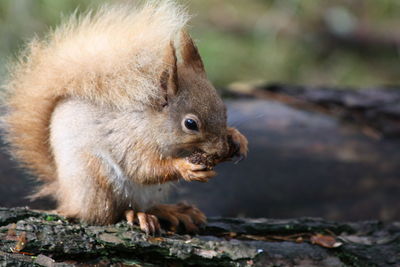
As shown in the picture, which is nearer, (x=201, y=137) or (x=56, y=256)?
(x=56, y=256)

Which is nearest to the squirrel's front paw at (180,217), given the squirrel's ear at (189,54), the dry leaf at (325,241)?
the dry leaf at (325,241)

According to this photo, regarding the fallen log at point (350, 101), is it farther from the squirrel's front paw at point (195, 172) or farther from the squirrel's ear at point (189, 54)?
the squirrel's front paw at point (195, 172)

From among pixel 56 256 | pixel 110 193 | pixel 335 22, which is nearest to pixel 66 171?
pixel 110 193

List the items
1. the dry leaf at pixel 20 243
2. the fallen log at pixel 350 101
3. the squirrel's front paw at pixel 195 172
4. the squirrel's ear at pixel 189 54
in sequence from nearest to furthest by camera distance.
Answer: the dry leaf at pixel 20 243 < the squirrel's front paw at pixel 195 172 < the squirrel's ear at pixel 189 54 < the fallen log at pixel 350 101

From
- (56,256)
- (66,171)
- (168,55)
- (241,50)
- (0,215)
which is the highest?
(241,50)

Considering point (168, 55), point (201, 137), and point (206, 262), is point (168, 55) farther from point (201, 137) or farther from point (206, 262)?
point (206, 262)

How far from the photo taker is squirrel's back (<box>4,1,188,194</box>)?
71.0 inches

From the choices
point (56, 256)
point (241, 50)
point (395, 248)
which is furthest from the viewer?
point (241, 50)

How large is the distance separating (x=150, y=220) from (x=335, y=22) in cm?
368

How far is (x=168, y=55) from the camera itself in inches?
70.9

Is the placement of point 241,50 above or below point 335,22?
below

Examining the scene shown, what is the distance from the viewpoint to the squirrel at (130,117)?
1789mm

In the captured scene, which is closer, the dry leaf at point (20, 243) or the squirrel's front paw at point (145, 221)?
the dry leaf at point (20, 243)

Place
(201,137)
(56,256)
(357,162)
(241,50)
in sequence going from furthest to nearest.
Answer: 1. (241,50)
2. (357,162)
3. (201,137)
4. (56,256)
